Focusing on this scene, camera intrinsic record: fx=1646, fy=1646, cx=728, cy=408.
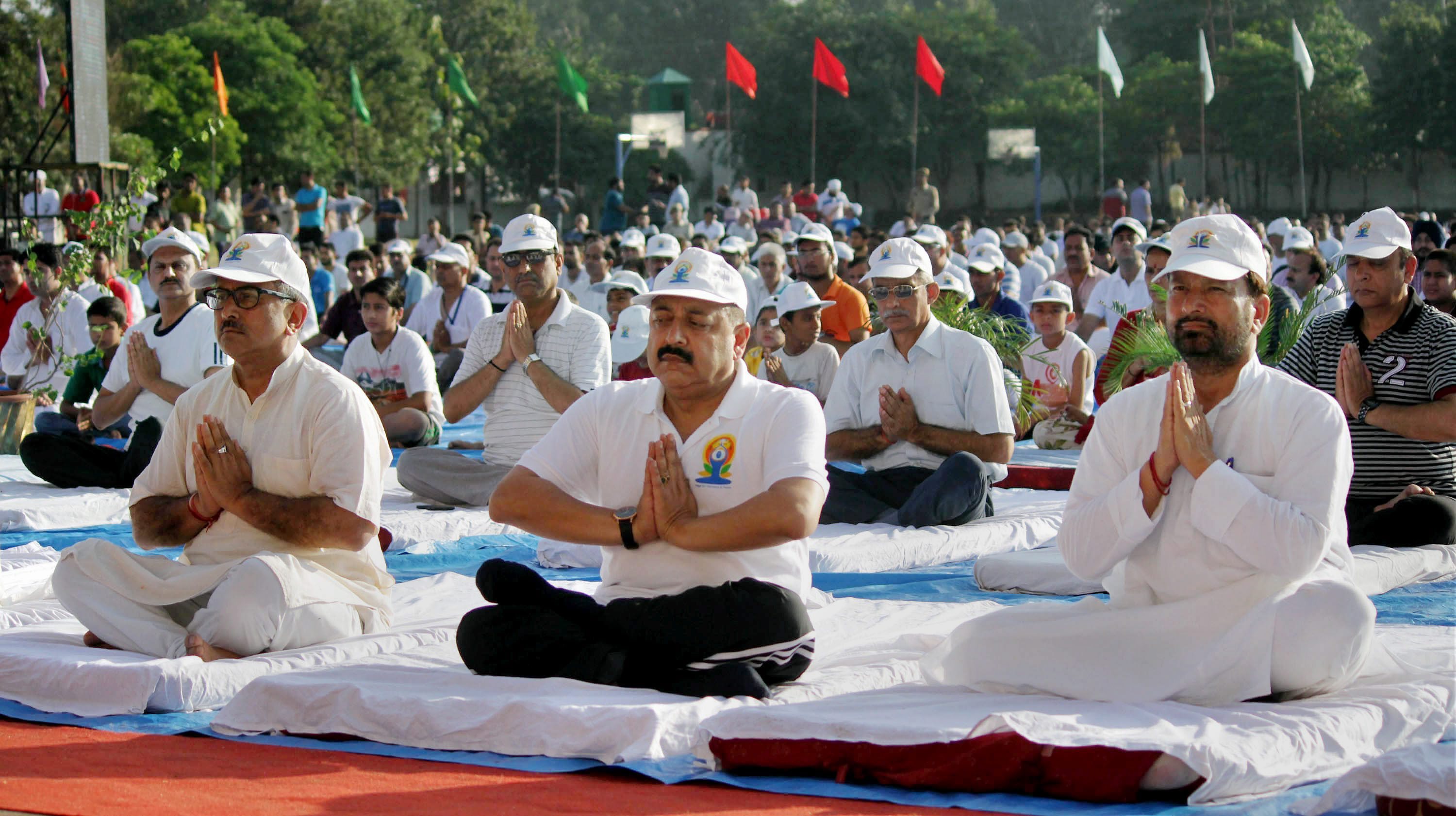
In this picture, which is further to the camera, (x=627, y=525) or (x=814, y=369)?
(x=814, y=369)

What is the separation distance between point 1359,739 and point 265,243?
10.3 ft

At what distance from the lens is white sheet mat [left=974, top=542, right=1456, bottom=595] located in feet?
18.5

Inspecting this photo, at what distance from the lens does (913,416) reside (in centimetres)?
684

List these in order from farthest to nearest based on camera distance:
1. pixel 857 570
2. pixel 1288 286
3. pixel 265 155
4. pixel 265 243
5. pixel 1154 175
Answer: pixel 1154 175 → pixel 265 155 → pixel 1288 286 → pixel 857 570 → pixel 265 243

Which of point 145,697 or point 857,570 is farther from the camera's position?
point 857,570

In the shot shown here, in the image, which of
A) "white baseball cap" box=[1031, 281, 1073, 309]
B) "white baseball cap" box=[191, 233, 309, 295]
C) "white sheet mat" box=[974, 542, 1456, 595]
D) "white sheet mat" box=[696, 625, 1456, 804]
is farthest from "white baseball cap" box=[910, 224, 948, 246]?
"white sheet mat" box=[696, 625, 1456, 804]

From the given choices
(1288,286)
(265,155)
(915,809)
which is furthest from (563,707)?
(265,155)

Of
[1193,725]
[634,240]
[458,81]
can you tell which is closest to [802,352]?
[1193,725]

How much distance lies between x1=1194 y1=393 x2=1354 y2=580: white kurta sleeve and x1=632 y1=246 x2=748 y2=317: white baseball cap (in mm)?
1275

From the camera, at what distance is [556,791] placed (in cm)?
354

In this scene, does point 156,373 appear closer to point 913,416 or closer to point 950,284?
point 913,416

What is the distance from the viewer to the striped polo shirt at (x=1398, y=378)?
5855 millimetres

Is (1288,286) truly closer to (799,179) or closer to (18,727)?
(18,727)

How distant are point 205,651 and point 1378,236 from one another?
14.0 feet
